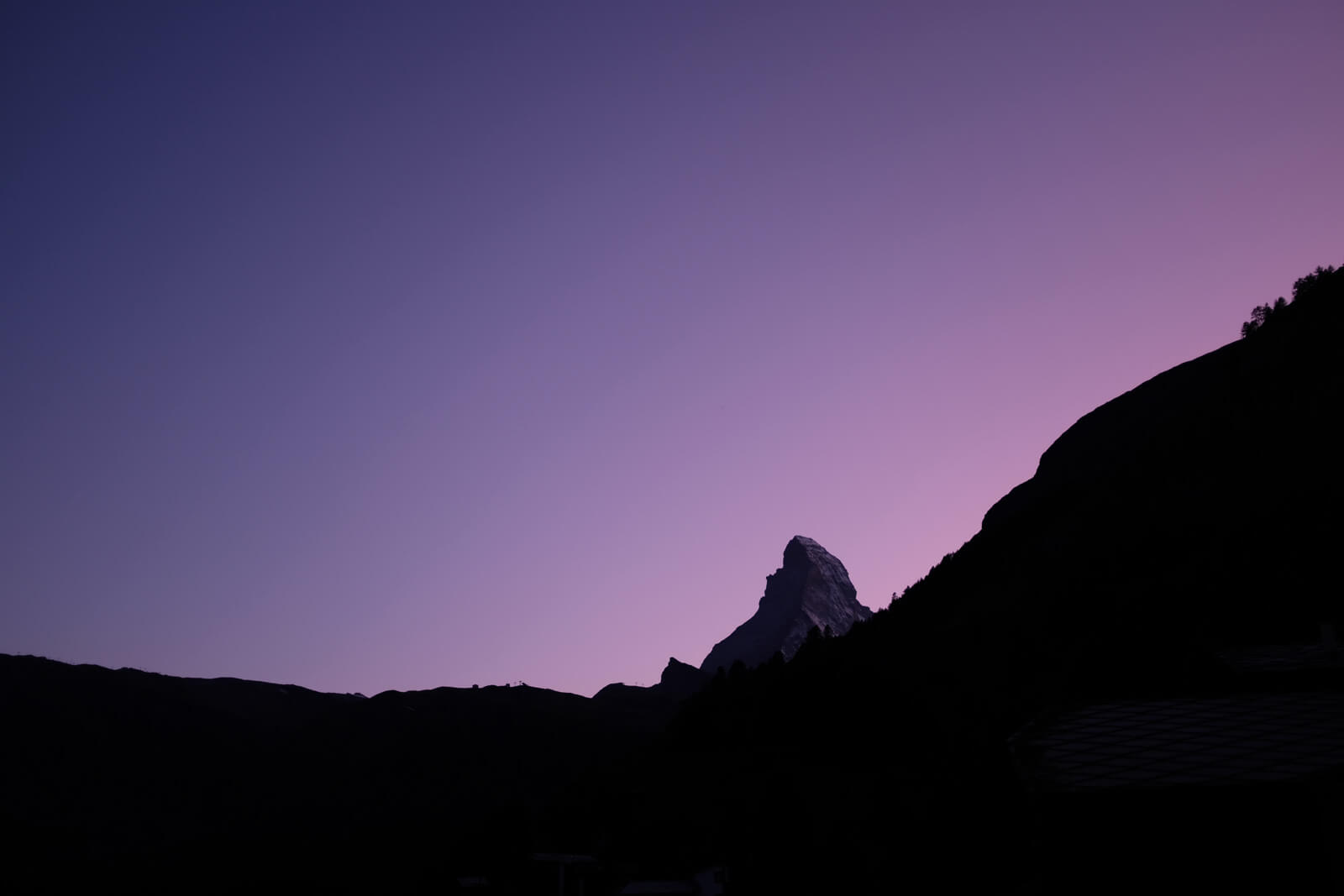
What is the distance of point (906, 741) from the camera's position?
5653 cm

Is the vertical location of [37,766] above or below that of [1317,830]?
above

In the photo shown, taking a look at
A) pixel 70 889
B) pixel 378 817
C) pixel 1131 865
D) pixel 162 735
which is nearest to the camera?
pixel 1131 865

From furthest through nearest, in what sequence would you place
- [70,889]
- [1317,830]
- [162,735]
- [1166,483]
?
[162,735], [70,889], [1166,483], [1317,830]

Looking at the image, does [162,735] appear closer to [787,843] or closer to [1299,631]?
[787,843]

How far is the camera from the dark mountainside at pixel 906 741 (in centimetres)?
1473

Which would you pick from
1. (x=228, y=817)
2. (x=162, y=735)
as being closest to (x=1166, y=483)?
(x=228, y=817)

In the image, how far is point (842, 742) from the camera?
6159 centimetres

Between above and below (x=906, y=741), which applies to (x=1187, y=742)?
below

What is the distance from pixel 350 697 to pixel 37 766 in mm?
47066

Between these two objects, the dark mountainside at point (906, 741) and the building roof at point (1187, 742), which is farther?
the dark mountainside at point (906, 741)

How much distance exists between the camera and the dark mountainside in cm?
1473

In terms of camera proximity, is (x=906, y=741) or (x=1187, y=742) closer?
(x=1187, y=742)

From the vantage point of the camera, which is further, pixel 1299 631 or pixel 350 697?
pixel 350 697

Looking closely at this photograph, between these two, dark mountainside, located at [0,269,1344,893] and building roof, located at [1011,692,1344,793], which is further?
dark mountainside, located at [0,269,1344,893]
